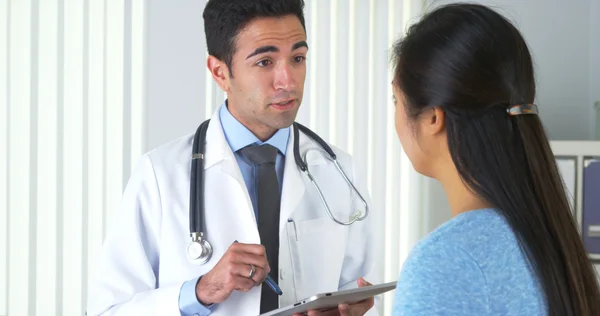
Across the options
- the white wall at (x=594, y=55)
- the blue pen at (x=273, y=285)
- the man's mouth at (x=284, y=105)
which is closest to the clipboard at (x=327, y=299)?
the blue pen at (x=273, y=285)

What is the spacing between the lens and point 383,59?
10.6ft

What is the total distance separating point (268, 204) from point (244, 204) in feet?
0.21

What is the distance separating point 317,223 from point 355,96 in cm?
164

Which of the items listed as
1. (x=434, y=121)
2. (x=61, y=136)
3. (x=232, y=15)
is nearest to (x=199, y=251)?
(x=232, y=15)

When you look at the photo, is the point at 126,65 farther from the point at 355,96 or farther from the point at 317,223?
the point at 317,223

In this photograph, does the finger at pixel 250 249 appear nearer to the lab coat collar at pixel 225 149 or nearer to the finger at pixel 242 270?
the finger at pixel 242 270

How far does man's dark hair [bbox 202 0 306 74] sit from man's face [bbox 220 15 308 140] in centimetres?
2

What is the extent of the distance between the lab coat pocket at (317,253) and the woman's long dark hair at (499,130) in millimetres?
732

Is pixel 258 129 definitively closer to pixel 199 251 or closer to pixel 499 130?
pixel 199 251

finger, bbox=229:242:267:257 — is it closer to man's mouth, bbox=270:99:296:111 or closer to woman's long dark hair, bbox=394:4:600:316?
man's mouth, bbox=270:99:296:111

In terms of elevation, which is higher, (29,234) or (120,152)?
(120,152)

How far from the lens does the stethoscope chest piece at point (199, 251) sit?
147 cm

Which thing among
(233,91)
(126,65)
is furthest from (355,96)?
(233,91)

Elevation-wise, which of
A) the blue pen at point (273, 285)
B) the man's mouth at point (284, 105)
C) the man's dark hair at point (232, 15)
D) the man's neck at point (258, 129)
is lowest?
the blue pen at point (273, 285)
